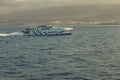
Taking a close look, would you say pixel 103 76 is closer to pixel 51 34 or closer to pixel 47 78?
pixel 47 78

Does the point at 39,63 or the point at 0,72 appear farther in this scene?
the point at 39,63

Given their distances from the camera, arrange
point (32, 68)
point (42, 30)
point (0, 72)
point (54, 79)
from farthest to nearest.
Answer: point (42, 30) → point (32, 68) → point (0, 72) → point (54, 79)

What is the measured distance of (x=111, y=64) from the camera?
50.8 metres

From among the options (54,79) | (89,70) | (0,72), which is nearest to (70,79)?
(54,79)

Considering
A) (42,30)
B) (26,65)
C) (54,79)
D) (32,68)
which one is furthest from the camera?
(42,30)

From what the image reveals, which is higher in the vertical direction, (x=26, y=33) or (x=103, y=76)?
(x=26, y=33)

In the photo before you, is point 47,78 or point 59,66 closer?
point 47,78

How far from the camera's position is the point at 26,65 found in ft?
168

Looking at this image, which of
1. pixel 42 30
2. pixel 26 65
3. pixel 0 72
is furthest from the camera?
pixel 42 30

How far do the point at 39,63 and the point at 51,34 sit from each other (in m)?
107

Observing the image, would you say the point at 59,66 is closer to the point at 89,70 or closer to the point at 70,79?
the point at 89,70

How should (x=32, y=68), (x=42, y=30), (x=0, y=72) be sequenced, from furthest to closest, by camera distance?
(x=42, y=30) → (x=32, y=68) → (x=0, y=72)

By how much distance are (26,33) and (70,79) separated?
125 metres

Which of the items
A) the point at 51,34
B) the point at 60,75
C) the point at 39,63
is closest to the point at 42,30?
the point at 51,34
